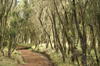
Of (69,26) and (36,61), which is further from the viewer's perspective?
(36,61)

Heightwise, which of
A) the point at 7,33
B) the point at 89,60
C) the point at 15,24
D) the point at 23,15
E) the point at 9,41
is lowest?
the point at 89,60

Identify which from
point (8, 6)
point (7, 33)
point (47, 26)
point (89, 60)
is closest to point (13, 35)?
point (7, 33)

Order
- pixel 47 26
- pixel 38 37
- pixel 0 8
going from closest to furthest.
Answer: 1. pixel 0 8
2. pixel 47 26
3. pixel 38 37

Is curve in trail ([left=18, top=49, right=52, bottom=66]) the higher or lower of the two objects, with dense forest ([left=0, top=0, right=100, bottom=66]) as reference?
lower

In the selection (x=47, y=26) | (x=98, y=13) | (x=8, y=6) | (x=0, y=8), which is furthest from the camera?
(x=47, y=26)

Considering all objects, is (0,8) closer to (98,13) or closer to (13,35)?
(13,35)

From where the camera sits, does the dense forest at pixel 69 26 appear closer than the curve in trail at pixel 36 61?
Yes

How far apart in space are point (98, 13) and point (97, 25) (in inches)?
37.9

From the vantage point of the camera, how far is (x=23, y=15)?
1536 cm

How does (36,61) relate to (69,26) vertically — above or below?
below

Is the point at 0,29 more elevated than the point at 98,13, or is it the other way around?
the point at 98,13

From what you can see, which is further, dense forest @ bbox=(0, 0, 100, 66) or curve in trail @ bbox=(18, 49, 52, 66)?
curve in trail @ bbox=(18, 49, 52, 66)

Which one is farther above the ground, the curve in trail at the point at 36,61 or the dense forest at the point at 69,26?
the dense forest at the point at 69,26

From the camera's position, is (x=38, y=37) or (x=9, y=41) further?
(x=38, y=37)
